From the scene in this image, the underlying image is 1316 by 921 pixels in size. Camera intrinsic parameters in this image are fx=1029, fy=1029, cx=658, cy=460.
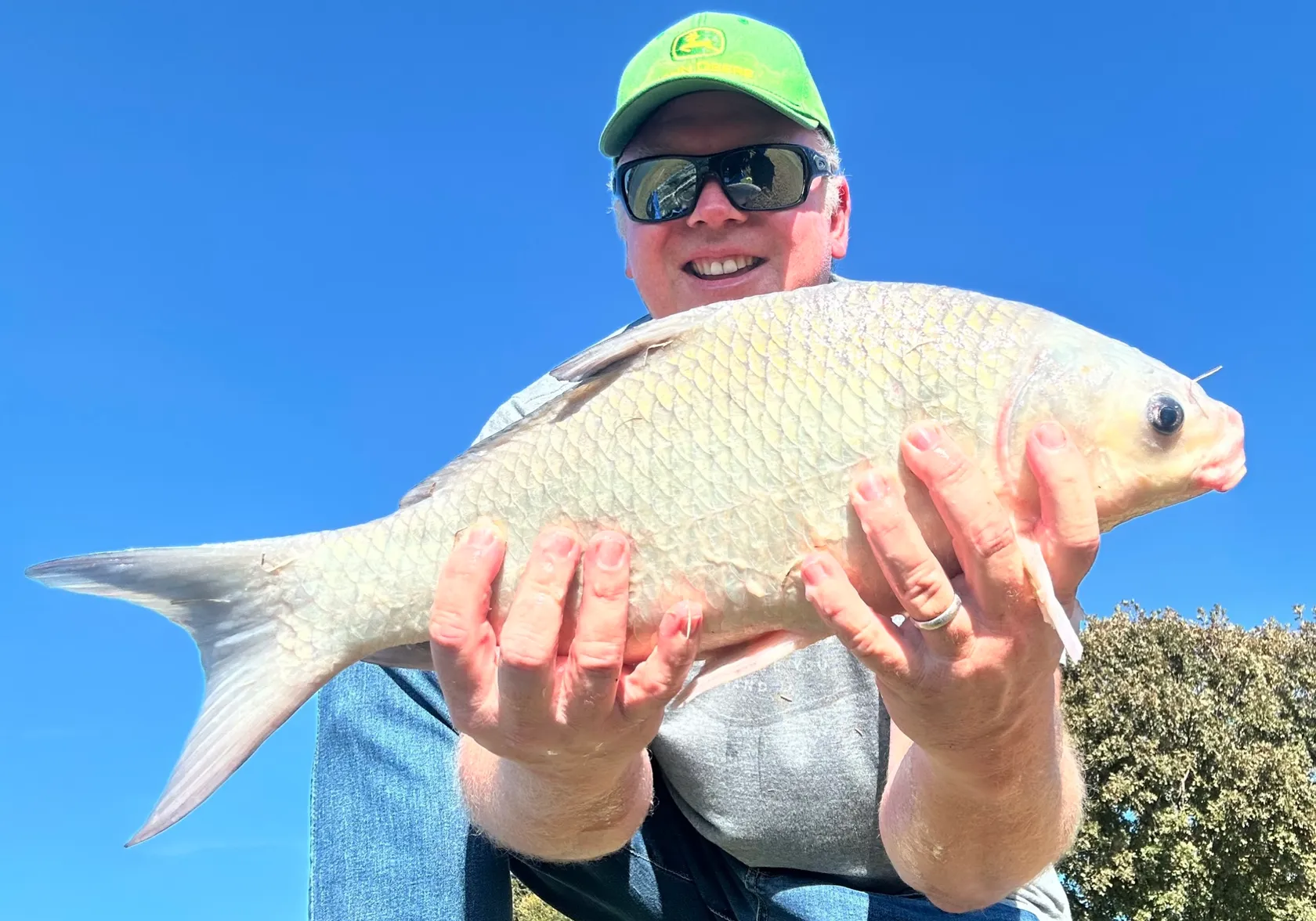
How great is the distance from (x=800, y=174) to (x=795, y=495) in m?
2.23

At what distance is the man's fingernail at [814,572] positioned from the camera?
1.99m

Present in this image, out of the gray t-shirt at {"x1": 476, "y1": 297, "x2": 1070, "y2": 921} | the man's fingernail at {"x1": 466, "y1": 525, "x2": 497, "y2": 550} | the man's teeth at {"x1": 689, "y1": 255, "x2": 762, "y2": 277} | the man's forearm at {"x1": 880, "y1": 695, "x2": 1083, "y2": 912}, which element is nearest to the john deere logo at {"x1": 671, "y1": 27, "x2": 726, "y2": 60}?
the man's teeth at {"x1": 689, "y1": 255, "x2": 762, "y2": 277}

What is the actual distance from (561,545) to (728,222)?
2134mm

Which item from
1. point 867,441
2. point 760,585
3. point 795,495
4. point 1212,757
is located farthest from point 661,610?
point 1212,757

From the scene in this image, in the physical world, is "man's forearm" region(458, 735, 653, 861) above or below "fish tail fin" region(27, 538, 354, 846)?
below

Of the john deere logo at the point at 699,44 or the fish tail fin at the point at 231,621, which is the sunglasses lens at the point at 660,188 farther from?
the fish tail fin at the point at 231,621

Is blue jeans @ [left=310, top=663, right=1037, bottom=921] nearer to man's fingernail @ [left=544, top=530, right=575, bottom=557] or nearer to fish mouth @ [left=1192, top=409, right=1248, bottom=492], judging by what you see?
man's fingernail @ [left=544, top=530, right=575, bottom=557]

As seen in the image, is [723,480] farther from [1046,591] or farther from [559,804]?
[559,804]

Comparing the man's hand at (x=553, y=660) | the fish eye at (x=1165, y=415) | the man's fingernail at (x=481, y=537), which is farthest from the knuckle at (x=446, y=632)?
the fish eye at (x=1165, y=415)

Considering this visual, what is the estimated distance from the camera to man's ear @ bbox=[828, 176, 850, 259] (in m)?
4.32

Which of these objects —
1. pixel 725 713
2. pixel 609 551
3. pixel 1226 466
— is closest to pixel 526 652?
pixel 609 551

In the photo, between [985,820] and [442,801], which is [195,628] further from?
[985,820]

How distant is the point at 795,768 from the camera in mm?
3184

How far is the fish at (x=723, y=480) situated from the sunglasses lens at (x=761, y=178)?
1788 mm
